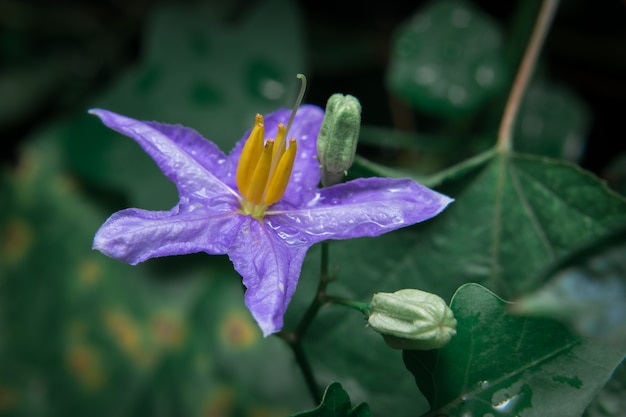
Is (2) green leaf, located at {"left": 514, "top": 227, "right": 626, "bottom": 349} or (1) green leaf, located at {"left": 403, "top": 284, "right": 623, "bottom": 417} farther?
(1) green leaf, located at {"left": 403, "top": 284, "right": 623, "bottom": 417}

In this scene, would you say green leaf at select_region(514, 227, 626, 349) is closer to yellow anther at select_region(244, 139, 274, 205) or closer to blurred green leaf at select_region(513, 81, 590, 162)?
yellow anther at select_region(244, 139, 274, 205)

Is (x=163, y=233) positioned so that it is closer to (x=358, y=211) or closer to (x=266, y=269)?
(x=266, y=269)

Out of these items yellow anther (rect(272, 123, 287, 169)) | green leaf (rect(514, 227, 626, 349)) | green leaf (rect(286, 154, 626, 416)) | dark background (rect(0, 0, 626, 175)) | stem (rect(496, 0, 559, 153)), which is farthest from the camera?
dark background (rect(0, 0, 626, 175))

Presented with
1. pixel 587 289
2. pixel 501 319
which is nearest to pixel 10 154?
pixel 501 319

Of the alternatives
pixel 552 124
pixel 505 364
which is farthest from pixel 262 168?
pixel 552 124

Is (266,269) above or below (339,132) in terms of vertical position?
below

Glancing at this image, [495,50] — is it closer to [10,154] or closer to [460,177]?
[460,177]

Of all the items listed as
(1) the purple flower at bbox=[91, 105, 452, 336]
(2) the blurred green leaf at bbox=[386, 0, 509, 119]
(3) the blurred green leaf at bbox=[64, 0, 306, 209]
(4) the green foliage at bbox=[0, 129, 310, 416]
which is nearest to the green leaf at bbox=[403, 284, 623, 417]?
(1) the purple flower at bbox=[91, 105, 452, 336]
